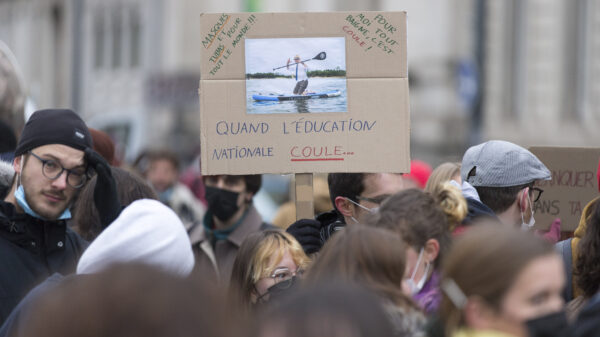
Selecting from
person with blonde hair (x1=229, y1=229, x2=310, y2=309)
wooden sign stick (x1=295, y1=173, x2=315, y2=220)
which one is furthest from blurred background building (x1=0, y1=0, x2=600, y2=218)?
person with blonde hair (x1=229, y1=229, x2=310, y2=309)

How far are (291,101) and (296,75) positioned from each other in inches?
4.6

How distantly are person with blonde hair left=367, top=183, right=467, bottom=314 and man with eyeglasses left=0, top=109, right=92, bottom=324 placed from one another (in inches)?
58.2

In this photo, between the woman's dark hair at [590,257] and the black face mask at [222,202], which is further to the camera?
the black face mask at [222,202]

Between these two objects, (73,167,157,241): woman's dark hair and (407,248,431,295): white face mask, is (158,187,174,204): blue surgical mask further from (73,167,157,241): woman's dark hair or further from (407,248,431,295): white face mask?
(407,248,431,295): white face mask

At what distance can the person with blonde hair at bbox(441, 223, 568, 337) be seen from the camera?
251 centimetres

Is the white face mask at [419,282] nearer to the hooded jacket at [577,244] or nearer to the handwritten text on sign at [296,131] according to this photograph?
the hooded jacket at [577,244]

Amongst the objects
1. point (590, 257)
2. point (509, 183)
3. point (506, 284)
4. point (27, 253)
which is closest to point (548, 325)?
point (506, 284)

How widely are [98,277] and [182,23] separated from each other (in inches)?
1243

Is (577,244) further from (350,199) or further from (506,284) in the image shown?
(506,284)

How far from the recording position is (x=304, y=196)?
4430 millimetres

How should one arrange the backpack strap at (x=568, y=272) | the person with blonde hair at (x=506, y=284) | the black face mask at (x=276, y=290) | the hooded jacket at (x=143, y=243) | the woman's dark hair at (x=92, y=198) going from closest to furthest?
the person with blonde hair at (x=506, y=284), the hooded jacket at (x=143, y=243), the black face mask at (x=276, y=290), the backpack strap at (x=568, y=272), the woman's dark hair at (x=92, y=198)

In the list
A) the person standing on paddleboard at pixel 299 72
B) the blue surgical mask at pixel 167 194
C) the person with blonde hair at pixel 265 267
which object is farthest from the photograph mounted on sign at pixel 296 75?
the blue surgical mask at pixel 167 194

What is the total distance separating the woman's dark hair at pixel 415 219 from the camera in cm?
332

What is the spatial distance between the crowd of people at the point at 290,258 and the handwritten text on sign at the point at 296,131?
194 mm
